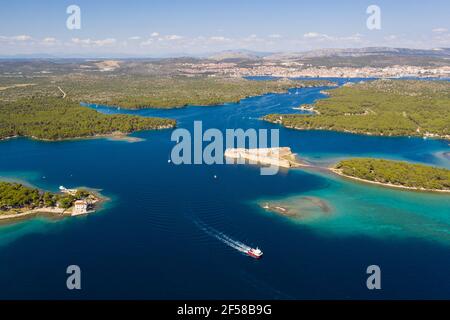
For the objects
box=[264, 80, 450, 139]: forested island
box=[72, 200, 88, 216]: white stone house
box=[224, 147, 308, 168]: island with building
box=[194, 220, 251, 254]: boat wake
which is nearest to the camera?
box=[194, 220, 251, 254]: boat wake

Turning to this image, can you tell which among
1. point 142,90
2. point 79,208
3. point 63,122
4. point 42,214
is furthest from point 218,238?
point 142,90

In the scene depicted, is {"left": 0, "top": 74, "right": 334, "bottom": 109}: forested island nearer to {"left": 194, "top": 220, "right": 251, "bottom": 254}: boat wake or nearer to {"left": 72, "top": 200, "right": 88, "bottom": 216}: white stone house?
{"left": 72, "top": 200, "right": 88, "bottom": 216}: white stone house

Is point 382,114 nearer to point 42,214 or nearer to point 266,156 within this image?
point 266,156

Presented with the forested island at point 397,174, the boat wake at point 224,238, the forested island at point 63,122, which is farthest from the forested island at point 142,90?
the boat wake at point 224,238

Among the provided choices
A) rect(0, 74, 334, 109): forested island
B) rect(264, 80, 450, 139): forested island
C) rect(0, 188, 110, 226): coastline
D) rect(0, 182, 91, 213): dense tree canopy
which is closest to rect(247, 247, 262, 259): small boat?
rect(0, 188, 110, 226): coastline

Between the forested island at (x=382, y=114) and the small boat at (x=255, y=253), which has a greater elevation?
the forested island at (x=382, y=114)

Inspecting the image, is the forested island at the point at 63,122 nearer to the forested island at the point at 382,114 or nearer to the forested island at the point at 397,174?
the forested island at the point at 382,114
